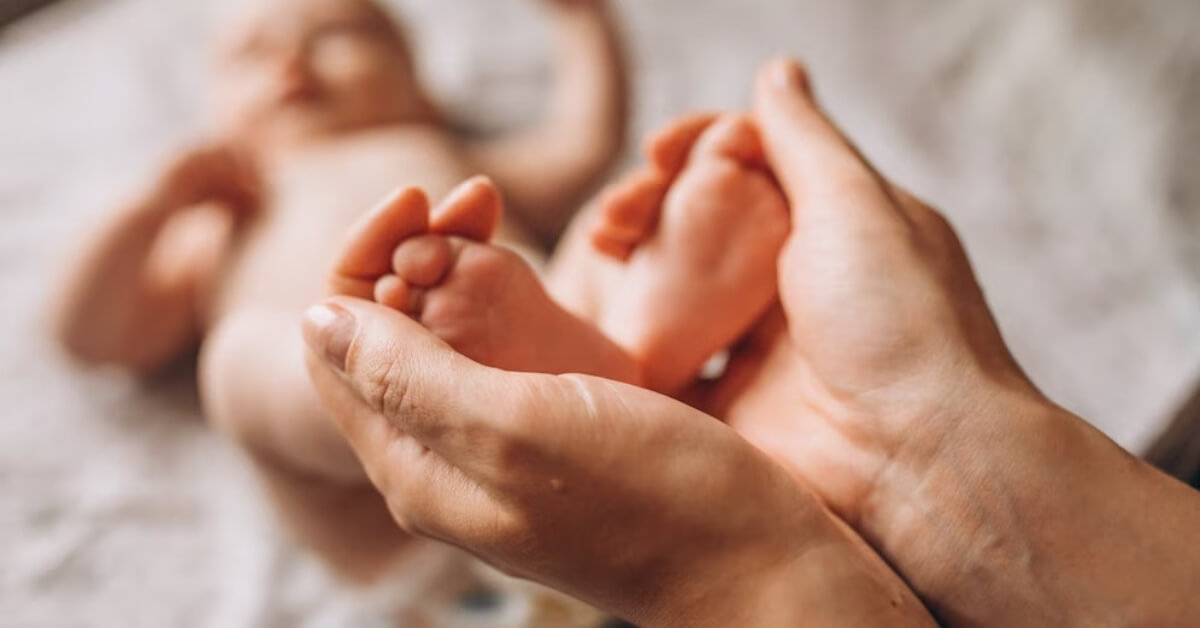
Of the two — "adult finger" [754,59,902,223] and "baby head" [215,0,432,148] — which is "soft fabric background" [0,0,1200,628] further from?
"adult finger" [754,59,902,223]

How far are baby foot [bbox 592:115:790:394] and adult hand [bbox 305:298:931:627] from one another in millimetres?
149

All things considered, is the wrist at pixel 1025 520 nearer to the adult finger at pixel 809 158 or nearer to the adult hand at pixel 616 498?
the adult hand at pixel 616 498

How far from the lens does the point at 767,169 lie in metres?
0.69

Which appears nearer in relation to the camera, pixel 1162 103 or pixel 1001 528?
pixel 1001 528

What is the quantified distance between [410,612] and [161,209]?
1.53 ft

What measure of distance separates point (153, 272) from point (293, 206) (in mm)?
Result: 169

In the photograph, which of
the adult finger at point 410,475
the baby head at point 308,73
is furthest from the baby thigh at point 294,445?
the baby head at point 308,73

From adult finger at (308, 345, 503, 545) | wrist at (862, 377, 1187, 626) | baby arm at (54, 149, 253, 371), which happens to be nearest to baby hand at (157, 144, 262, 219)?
baby arm at (54, 149, 253, 371)

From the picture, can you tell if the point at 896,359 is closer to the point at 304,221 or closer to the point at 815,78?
the point at 304,221

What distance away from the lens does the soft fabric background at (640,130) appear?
0.88m

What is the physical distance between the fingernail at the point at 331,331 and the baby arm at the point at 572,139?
58 centimetres

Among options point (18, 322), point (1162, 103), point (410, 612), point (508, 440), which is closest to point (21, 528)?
point (18, 322)

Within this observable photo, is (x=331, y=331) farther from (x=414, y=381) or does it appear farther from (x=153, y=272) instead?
(x=153, y=272)

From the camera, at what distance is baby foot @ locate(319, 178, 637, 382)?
559 millimetres
